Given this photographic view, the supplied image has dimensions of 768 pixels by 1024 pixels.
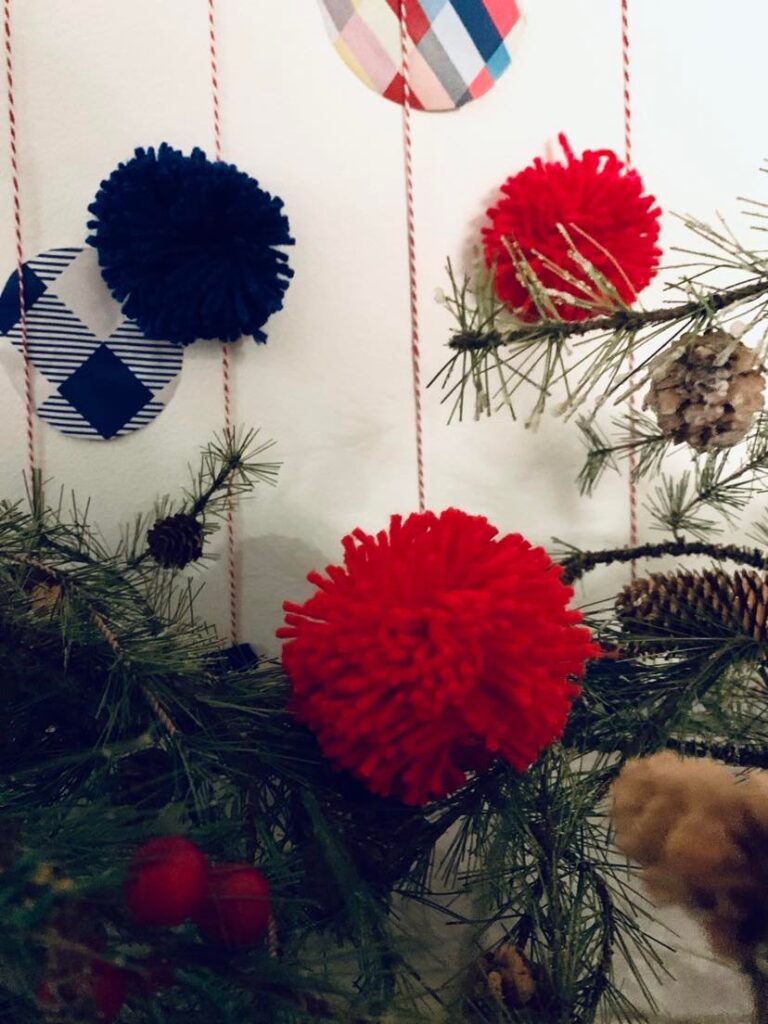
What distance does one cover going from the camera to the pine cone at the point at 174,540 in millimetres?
541

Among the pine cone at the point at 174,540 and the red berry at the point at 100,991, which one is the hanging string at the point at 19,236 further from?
the red berry at the point at 100,991

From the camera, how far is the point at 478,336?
0.43 meters

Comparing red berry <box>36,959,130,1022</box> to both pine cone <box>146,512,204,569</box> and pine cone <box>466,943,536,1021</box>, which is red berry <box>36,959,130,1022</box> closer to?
pine cone <box>466,943,536,1021</box>

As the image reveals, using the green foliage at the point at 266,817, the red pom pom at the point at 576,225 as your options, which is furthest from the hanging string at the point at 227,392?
the red pom pom at the point at 576,225

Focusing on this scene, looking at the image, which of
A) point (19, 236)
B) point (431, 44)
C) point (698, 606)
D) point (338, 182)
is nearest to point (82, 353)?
point (19, 236)

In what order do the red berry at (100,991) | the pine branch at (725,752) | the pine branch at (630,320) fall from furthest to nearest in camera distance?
the pine branch at (725,752) < the pine branch at (630,320) < the red berry at (100,991)

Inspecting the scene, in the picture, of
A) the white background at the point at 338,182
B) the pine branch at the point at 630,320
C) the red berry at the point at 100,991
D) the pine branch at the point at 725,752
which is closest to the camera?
the red berry at the point at 100,991

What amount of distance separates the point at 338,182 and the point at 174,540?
30 cm

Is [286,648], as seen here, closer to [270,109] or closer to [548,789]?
[548,789]

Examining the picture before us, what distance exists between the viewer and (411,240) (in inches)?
25.0

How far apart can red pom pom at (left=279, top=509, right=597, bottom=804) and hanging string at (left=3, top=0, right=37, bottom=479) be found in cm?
29

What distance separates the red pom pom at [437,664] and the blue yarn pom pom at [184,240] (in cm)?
25

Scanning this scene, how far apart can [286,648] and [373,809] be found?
10 cm

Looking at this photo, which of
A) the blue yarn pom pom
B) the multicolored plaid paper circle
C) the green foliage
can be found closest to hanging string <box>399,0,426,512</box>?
the multicolored plaid paper circle
